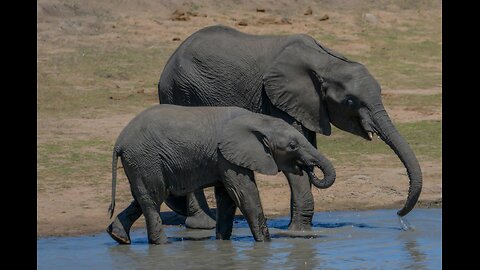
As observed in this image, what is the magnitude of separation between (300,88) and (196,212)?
1569 mm

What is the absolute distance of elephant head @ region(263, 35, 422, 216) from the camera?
35.7 feet

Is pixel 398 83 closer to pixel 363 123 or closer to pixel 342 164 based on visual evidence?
pixel 342 164

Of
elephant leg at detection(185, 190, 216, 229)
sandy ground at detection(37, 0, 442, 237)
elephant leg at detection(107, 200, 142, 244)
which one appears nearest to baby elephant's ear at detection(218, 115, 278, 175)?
elephant leg at detection(107, 200, 142, 244)

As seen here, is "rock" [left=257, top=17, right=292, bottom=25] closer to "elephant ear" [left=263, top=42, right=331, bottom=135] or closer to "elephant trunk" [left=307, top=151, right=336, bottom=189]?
"elephant ear" [left=263, top=42, right=331, bottom=135]

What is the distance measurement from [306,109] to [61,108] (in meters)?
6.08

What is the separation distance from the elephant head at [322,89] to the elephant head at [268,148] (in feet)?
3.52

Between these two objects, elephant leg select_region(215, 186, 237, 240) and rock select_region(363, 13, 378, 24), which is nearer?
elephant leg select_region(215, 186, 237, 240)

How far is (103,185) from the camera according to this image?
12.9 meters

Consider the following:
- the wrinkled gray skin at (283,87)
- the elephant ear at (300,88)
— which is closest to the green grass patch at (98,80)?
the wrinkled gray skin at (283,87)

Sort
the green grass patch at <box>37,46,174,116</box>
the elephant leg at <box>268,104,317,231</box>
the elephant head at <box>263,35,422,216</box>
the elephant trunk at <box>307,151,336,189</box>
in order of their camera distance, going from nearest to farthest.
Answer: the elephant trunk at <box>307,151,336,189</box> < the elephant leg at <box>268,104,317,231</box> < the elephant head at <box>263,35,422,216</box> < the green grass patch at <box>37,46,174,116</box>

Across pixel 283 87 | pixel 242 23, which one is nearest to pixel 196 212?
pixel 283 87

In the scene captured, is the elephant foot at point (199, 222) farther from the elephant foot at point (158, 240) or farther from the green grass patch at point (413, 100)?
the green grass patch at point (413, 100)
